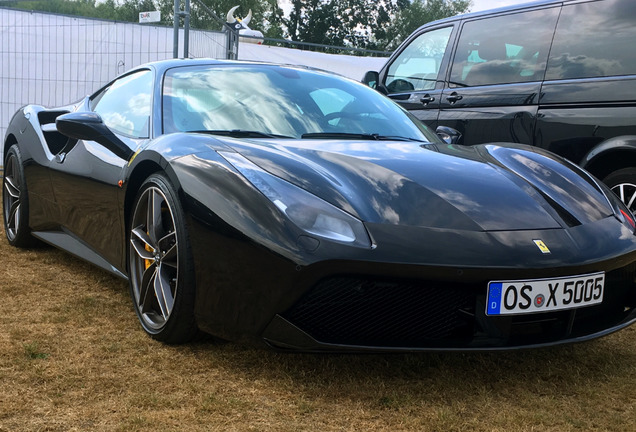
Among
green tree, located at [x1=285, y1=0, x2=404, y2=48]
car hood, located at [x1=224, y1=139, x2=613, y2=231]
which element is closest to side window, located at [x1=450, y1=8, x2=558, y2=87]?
car hood, located at [x1=224, y1=139, x2=613, y2=231]

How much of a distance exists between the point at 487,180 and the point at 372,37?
192ft

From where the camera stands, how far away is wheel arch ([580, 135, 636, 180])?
4.07m

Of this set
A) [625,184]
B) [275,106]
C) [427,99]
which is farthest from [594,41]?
[275,106]

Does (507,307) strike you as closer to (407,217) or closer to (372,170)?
(407,217)

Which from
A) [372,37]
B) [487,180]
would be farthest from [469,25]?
[372,37]

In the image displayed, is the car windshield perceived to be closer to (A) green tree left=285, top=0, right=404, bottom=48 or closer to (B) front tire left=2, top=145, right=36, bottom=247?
(B) front tire left=2, top=145, right=36, bottom=247

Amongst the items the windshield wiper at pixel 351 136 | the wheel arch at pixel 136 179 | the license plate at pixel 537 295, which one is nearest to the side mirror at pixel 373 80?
the windshield wiper at pixel 351 136

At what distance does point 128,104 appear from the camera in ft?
12.3

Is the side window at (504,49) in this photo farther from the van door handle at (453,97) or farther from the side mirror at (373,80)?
the side mirror at (373,80)

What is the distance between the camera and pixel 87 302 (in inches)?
138

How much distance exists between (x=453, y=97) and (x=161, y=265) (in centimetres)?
308

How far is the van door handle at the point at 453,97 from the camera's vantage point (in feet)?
17.5

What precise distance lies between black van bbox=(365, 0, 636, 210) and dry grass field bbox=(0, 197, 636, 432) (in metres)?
1.47

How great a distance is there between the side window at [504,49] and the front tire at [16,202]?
9.77ft
